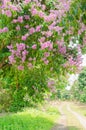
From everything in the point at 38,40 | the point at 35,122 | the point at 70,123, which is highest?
the point at 38,40

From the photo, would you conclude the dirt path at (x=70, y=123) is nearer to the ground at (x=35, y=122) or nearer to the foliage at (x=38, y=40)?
the ground at (x=35, y=122)

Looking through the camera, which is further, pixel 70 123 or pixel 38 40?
pixel 70 123

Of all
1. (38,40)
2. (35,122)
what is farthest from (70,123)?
(38,40)

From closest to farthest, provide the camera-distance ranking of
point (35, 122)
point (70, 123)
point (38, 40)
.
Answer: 1. point (38, 40)
2. point (35, 122)
3. point (70, 123)

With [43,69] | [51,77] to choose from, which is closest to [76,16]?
[43,69]

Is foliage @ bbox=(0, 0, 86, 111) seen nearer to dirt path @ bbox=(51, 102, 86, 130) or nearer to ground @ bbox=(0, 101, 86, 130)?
ground @ bbox=(0, 101, 86, 130)

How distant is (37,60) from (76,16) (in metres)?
1.58

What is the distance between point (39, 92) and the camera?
9.74 metres

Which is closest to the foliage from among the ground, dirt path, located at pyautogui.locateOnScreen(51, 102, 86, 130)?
the ground

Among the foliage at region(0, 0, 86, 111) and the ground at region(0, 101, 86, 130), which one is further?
the ground at region(0, 101, 86, 130)

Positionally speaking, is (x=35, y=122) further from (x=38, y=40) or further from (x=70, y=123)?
(x=38, y=40)

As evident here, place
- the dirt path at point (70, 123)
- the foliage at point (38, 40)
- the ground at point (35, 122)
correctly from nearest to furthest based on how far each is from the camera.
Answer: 1. the foliage at point (38, 40)
2. the ground at point (35, 122)
3. the dirt path at point (70, 123)

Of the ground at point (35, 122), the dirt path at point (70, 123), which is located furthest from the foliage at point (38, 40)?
the dirt path at point (70, 123)

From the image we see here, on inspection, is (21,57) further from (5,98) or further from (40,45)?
Answer: (5,98)
